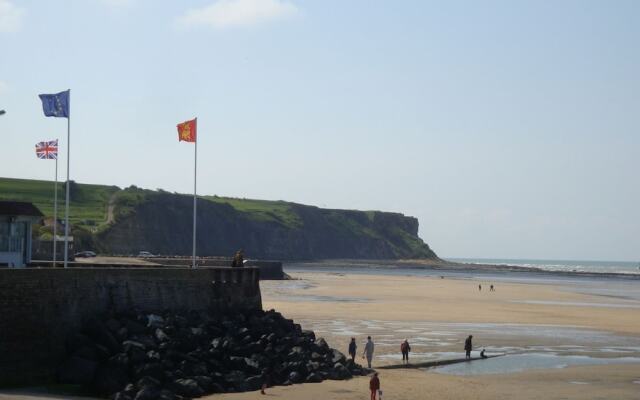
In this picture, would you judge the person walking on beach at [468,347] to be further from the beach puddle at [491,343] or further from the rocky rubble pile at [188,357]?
the rocky rubble pile at [188,357]

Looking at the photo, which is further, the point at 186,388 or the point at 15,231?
the point at 15,231

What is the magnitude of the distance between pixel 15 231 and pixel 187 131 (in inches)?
341

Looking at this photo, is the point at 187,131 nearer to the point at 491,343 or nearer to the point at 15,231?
the point at 15,231

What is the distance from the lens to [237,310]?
37406 mm

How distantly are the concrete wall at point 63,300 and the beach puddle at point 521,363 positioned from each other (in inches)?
396

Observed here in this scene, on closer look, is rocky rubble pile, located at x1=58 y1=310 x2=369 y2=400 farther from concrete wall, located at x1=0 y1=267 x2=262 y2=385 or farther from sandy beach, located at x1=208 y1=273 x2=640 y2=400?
sandy beach, located at x1=208 y1=273 x2=640 y2=400

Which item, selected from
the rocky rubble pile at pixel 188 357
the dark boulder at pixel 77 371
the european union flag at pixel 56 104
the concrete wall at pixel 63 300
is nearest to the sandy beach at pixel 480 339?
the rocky rubble pile at pixel 188 357

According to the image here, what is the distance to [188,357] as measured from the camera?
30.2 meters

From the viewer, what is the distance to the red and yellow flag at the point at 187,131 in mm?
40375

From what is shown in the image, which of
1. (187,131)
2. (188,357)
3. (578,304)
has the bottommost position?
(578,304)

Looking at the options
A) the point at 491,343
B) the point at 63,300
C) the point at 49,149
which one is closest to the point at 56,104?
the point at 49,149

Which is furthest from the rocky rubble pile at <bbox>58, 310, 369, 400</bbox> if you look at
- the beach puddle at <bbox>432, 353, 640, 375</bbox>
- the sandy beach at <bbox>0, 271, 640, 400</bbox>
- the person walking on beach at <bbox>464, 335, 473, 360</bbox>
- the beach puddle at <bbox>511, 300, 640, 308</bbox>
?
the beach puddle at <bbox>511, 300, 640, 308</bbox>

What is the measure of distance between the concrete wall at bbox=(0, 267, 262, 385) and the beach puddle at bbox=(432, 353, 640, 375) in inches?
396

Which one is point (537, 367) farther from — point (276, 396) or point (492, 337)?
point (276, 396)
